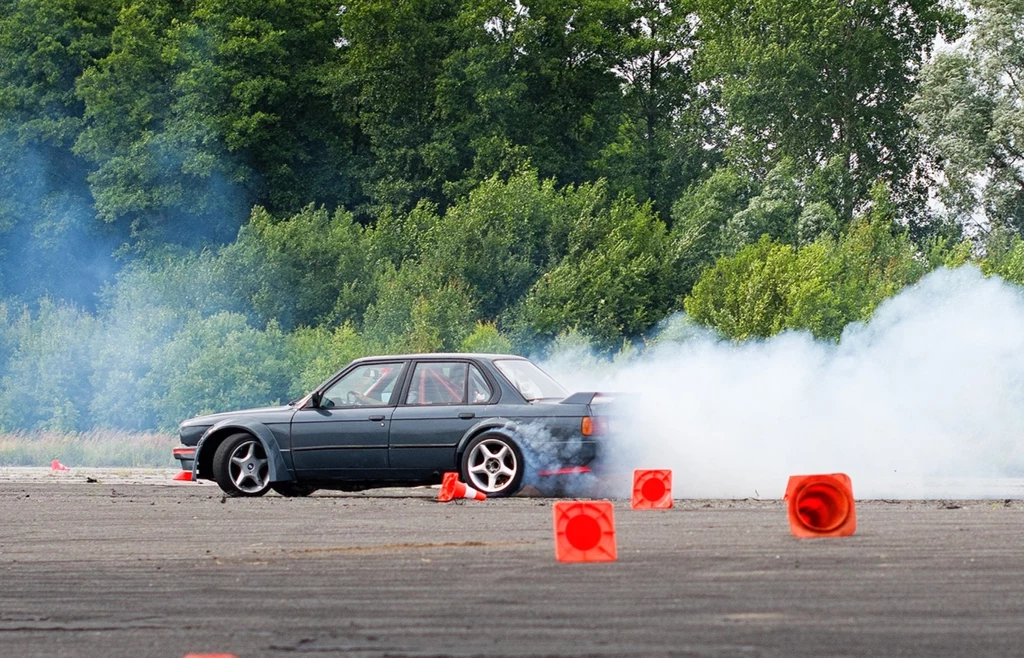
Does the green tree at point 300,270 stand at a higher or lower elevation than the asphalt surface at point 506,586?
higher

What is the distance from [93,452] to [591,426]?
18970 mm

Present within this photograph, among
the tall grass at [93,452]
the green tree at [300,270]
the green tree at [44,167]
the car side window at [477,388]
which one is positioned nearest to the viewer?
the car side window at [477,388]

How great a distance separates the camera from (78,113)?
202 feet

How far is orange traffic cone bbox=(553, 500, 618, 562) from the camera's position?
33.4 feet

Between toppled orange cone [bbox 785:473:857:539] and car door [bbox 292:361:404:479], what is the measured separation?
5.75 metres

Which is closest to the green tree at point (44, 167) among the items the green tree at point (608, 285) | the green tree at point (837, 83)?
the green tree at point (608, 285)

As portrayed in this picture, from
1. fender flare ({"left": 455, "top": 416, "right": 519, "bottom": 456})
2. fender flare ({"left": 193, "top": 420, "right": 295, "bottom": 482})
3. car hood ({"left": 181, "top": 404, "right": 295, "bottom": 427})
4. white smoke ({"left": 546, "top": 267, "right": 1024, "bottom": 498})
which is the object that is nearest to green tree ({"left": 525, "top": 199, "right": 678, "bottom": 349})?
white smoke ({"left": 546, "top": 267, "right": 1024, "bottom": 498})

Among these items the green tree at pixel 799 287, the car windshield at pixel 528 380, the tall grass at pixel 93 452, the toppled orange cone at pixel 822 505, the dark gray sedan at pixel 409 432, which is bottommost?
the tall grass at pixel 93 452

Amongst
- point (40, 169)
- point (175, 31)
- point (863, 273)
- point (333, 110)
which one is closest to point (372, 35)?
point (333, 110)

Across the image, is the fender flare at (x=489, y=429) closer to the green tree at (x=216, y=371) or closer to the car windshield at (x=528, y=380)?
the car windshield at (x=528, y=380)

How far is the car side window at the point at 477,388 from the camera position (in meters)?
16.3

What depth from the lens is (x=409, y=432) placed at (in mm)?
16312

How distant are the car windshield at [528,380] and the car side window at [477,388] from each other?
0.20 meters

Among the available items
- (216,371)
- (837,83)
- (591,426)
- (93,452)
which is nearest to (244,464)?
(591,426)
